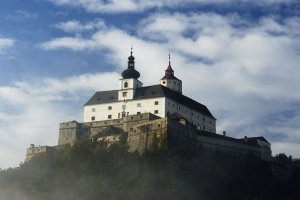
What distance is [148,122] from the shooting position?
74500 mm

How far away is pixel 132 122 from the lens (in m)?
80.4

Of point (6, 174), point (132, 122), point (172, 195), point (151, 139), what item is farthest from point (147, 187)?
point (6, 174)

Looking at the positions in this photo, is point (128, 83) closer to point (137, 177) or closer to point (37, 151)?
point (37, 151)

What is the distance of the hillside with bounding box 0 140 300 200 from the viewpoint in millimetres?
67688

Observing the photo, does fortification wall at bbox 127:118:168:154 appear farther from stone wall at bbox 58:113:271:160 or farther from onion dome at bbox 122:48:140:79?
onion dome at bbox 122:48:140:79

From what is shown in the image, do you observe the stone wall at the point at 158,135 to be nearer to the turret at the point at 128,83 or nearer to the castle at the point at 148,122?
the castle at the point at 148,122

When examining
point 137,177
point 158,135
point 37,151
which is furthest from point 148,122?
point 37,151

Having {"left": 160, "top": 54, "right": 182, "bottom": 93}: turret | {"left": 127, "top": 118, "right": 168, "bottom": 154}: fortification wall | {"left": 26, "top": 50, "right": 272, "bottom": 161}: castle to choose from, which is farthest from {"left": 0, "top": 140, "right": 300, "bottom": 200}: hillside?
{"left": 160, "top": 54, "right": 182, "bottom": 93}: turret

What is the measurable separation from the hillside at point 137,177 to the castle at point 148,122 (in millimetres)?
1775

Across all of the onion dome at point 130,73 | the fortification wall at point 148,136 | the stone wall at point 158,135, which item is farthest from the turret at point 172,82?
the fortification wall at point 148,136

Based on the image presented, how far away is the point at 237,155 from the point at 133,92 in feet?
56.5

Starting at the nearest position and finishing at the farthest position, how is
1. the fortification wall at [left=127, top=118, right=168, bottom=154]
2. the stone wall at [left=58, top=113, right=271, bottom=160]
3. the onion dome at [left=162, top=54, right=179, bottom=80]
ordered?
the fortification wall at [left=127, top=118, right=168, bottom=154], the stone wall at [left=58, top=113, right=271, bottom=160], the onion dome at [left=162, top=54, right=179, bottom=80]

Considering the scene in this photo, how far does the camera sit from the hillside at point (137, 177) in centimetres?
6769

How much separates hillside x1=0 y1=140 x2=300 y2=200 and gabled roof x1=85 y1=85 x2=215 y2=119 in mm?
12340
